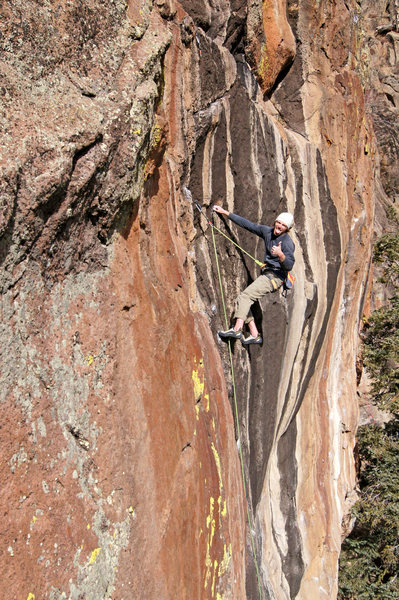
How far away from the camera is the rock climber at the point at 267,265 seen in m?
6.95

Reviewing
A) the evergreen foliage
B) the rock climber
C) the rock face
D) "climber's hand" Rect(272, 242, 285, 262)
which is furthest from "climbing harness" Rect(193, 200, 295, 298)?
the evergreen foliage

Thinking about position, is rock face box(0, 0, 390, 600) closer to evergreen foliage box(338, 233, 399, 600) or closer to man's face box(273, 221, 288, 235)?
man's face box(273, 221, 288, 235)

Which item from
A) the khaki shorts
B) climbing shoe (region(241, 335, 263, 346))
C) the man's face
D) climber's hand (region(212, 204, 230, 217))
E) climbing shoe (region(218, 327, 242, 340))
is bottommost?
climbing shoe (region(241, 335, 263, 346))

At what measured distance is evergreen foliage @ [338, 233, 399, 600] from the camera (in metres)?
12.2

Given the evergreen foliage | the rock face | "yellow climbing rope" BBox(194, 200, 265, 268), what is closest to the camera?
the rock face

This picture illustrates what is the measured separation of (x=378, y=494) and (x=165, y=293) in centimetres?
968

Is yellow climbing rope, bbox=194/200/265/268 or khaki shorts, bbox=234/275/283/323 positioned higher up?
yellow climbing rope, bbox=194/200/265/268

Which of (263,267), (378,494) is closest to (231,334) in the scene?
(263,267)

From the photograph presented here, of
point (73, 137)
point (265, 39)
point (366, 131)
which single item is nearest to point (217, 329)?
point (73, 137)

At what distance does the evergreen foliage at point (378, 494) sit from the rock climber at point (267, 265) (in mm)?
7306

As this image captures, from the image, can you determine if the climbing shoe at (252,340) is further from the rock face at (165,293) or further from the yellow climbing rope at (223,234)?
the yellow climbing rope at (223,234)

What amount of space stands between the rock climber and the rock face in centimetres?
27

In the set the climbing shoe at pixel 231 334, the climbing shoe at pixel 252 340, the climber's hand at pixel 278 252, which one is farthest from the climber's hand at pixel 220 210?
the climbing shoe at pixel 252 340

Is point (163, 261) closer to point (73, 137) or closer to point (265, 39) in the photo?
point (73, 137)
